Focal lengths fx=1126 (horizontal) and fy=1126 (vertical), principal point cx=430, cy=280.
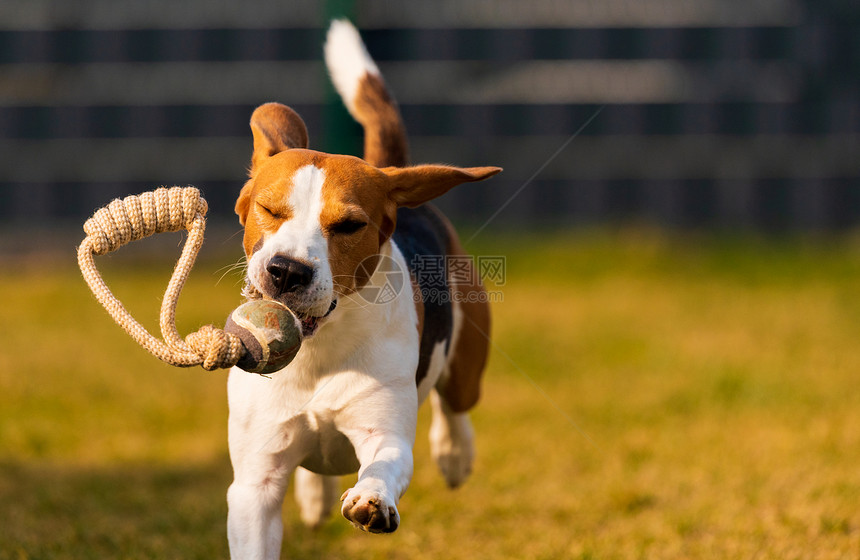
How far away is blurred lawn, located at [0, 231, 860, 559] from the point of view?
4426 millimetres

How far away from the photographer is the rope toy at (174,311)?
113 inches

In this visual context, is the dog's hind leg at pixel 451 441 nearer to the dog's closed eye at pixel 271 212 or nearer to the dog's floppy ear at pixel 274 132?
the dog's floppy ear at pixel 274 132

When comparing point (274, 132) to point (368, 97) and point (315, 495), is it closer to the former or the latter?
point (368, 97)

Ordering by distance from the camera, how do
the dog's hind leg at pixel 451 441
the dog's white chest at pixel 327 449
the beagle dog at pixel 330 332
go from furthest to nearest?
the dog's hind leg at pixel 451 441, the dog's white chest at pixel 327 449, the beagle dog at pixel 330 332

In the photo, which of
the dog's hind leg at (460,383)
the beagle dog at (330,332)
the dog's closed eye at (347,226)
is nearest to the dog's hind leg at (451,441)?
the dog's hind leg at (460,383)

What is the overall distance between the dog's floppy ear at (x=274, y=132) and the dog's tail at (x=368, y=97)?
0.65 m

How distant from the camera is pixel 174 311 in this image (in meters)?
3.07

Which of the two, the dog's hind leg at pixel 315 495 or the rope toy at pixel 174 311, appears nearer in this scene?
the rope toy at pixel 174 311

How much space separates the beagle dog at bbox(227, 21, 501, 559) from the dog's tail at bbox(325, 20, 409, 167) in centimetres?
66

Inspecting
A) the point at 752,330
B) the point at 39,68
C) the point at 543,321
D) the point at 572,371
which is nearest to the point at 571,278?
the point at 543,321

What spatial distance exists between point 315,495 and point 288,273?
68.1 inches

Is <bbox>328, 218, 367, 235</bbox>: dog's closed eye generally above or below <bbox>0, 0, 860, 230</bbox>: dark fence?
above

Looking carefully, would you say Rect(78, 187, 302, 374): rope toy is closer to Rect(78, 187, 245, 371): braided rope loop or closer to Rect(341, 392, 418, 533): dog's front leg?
Rect(78, 187, 245, 371): braided rope loop

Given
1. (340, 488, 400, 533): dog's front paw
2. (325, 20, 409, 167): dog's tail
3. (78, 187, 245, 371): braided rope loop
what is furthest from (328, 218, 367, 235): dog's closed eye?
(325, 20, 409, 167): dog's tail
